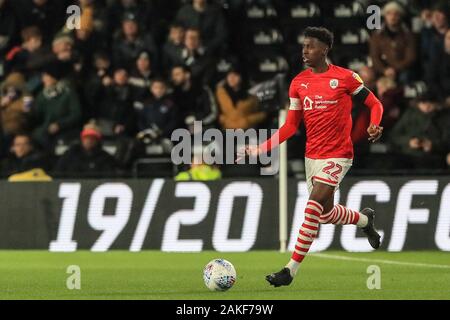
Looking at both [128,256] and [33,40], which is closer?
[128,256]

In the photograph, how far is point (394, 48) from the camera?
→ 20.5 meters

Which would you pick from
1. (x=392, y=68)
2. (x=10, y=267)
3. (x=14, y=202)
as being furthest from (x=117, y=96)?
(x=10, y=267)

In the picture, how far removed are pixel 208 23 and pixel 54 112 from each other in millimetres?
2885

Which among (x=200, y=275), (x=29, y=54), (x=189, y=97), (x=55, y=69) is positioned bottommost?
(x=200, y=275)

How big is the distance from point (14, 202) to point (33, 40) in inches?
159

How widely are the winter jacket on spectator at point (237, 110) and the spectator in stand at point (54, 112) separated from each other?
2323 millimetres

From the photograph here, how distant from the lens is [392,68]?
20.3 m

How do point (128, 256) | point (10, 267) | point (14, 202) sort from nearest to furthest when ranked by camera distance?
point (10, 267) < point (128, 256) < point (14, 202)

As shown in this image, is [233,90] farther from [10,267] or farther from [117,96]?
[10,267]

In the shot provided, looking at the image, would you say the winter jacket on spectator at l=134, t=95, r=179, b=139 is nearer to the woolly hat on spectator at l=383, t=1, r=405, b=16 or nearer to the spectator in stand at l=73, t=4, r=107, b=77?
the spectator in stand at l=73, t=4, r=107, b=77

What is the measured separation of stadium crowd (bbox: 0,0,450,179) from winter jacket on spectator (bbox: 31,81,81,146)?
0.8 inches

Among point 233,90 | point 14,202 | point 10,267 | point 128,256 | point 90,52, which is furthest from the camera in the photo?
point 90,52

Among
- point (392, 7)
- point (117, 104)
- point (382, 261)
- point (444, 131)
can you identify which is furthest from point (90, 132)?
point (382, 261)

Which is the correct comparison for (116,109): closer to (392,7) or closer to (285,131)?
(392,7)
